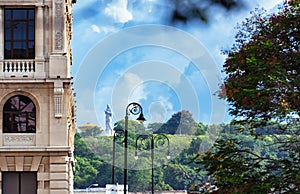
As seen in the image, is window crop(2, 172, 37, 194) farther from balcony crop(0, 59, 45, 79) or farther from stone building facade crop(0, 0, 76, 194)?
balcony crop(0, 59, 45, 79)

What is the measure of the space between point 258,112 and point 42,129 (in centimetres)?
1596

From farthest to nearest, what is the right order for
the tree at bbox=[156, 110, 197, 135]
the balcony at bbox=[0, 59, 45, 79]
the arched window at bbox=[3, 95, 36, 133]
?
the balcony at bbox=[0, 59, 45, 79], the arched window at bbox=[3, 95, 36, 133], the tree at bbox=[156, 110, 197, 135]

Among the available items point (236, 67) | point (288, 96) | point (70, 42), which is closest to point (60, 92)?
point (70, 42)

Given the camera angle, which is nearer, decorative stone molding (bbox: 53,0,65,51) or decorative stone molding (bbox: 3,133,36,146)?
decorative stone molding (bbox: 3,133,36,146)

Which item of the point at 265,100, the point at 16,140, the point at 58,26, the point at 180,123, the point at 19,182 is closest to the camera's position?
the point at 265,100

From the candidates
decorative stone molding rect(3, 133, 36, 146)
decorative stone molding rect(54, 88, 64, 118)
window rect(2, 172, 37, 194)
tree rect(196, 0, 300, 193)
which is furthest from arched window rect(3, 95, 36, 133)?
tree rect(196, 0, 300, 193)

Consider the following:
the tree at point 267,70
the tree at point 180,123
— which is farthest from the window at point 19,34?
the tree at point 267,70

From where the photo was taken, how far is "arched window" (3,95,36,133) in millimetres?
41438

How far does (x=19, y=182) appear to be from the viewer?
41156mm

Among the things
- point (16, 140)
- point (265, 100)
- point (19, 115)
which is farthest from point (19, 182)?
point (265, 100)

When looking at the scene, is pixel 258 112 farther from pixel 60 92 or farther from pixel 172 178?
pixel 172 178

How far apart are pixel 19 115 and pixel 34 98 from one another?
101cm

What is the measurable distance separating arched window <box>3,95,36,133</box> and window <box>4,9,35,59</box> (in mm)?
1977

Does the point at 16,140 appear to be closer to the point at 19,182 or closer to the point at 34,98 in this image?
the point at 19,182
